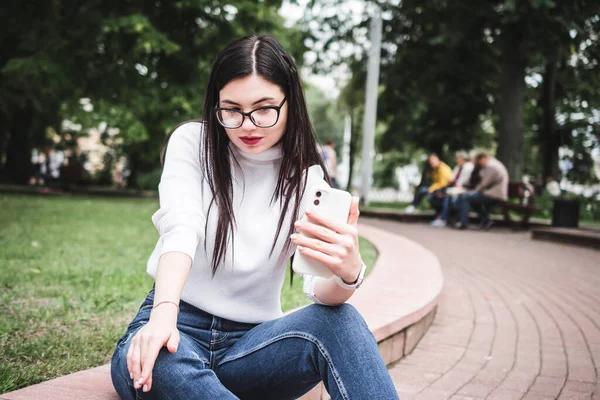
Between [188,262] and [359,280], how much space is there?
0.53 m

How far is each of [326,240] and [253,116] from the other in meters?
0.54

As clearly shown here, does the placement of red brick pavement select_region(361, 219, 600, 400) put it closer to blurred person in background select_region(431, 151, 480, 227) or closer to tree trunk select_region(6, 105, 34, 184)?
blurred person in background select_region(431, 151, 480, 227)

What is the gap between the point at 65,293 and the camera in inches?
144

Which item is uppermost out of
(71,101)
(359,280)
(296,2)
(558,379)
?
(296,2)

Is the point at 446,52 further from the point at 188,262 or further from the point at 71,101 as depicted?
the point at 188,262

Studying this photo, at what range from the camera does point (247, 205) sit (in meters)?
2.02

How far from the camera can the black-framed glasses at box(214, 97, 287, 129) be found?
191 cm

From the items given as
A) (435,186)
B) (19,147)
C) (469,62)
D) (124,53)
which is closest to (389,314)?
(435,186)

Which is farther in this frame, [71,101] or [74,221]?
[71,101]

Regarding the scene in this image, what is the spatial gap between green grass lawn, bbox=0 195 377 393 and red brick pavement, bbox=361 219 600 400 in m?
0.99

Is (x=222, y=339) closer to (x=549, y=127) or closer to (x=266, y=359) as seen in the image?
(x=266, y=359)

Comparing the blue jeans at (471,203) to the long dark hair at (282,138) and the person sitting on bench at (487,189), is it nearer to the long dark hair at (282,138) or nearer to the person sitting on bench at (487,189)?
the person sitting on bench at (487,189)

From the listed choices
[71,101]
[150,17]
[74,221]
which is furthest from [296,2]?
[74,221]

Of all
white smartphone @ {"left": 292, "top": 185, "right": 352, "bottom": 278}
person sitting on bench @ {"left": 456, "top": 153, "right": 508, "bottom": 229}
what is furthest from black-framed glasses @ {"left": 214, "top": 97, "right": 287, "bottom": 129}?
person sitting on bench @ {"left": 456, "top": 153, "right": 508, "bottom": 229}
